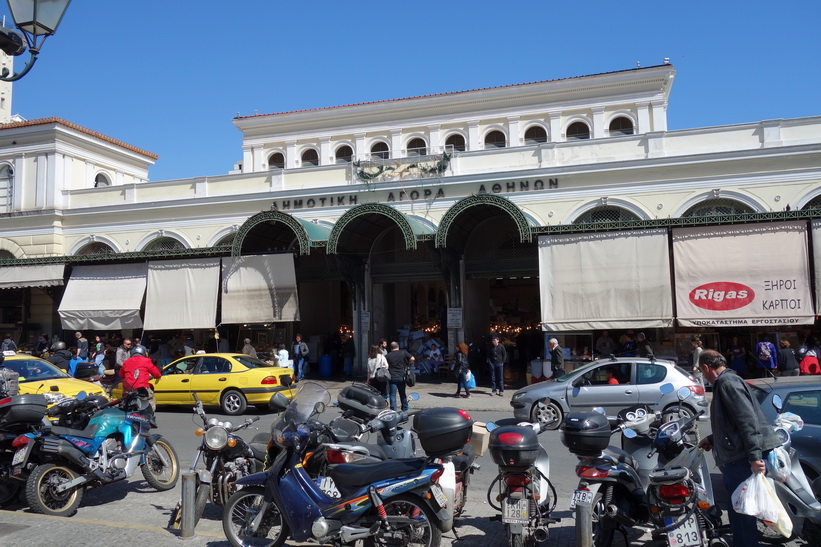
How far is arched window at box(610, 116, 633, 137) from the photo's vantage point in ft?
87.4

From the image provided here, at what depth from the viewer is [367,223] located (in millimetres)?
20062

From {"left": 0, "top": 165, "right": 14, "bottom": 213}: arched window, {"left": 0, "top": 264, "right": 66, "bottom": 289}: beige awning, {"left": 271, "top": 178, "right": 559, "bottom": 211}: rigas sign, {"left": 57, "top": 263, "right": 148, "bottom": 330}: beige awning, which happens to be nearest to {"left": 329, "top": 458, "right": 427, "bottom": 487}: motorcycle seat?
{"left": 271, "top": 178, "right": 559, "bottom": 211}: rigas sign

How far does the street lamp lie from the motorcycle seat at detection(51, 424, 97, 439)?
12.5ft

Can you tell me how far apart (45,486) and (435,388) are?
513 inches

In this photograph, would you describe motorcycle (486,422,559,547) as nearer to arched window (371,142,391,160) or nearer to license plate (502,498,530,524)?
license plate (502,498,530,524)

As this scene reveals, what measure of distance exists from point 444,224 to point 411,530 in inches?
530

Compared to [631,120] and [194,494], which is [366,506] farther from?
[631,120]

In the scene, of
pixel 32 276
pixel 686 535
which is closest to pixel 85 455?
pixel 686 535

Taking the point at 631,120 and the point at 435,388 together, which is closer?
the point at 435,388

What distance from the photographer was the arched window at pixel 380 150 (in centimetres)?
2875

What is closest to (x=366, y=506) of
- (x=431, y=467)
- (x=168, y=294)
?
(x=431, y=467)

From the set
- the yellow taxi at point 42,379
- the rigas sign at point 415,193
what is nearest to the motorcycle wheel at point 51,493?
the yellow taxi at point 42,379

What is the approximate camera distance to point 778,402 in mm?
6723

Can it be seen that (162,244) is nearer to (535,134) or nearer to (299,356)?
(299,356)
